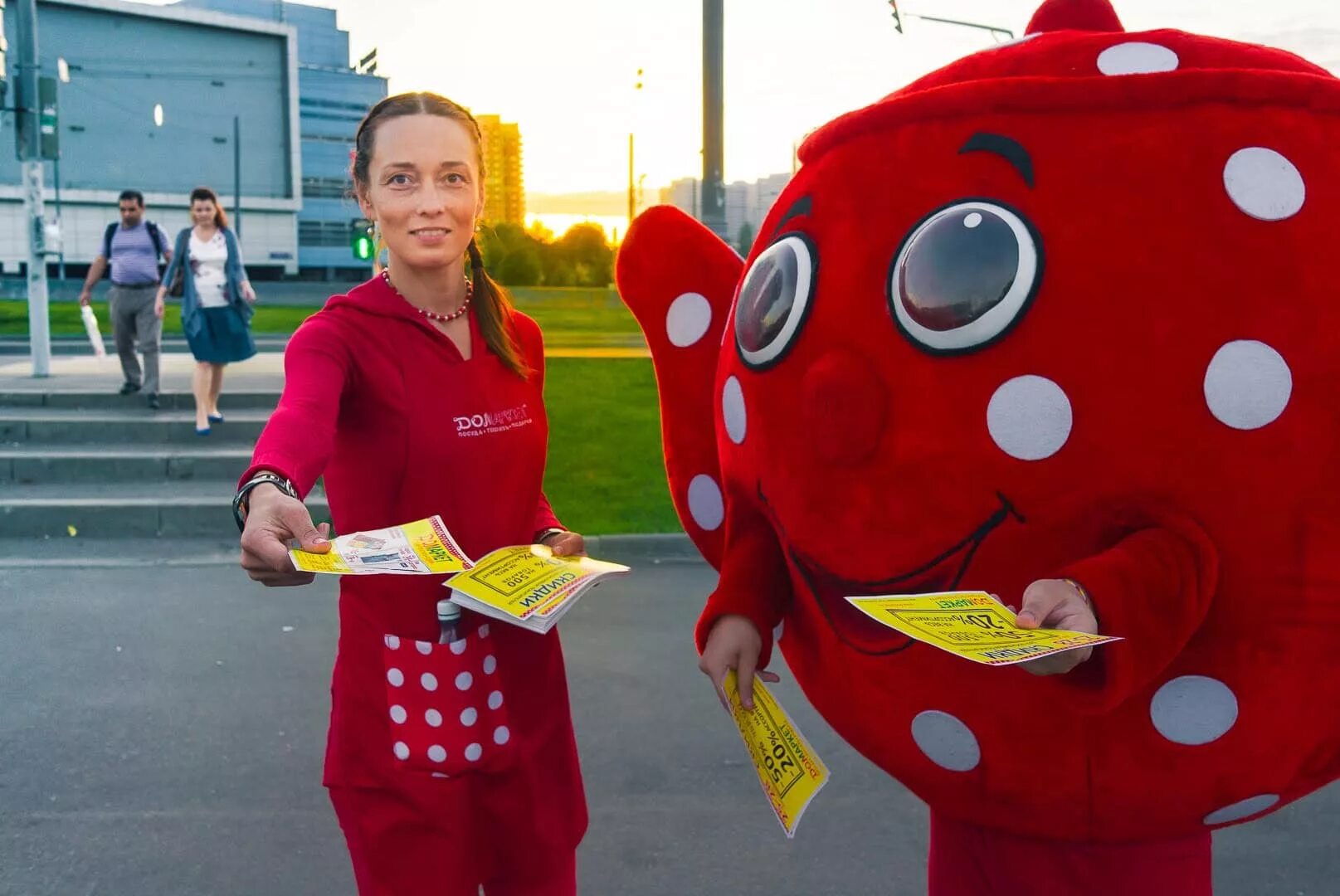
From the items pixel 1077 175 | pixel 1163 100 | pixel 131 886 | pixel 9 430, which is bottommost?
pixel 131 886

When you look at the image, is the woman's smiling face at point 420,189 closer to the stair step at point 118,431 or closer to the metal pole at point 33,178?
the stair step at point 118,431

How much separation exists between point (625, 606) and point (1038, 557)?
175 inches

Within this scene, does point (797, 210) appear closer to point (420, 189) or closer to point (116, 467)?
point (420, 189)

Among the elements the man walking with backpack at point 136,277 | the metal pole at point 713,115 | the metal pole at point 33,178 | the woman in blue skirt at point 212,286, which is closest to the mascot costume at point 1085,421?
the metal pole at point 713,115

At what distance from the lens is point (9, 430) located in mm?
8695

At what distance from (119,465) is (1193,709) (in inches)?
309

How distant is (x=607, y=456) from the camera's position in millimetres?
8750

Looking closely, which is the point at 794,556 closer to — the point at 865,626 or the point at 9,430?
the point at 865,626

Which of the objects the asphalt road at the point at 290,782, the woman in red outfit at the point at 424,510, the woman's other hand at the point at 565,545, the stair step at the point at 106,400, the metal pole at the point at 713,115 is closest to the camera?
the woman in red outfit at the point at 424,510

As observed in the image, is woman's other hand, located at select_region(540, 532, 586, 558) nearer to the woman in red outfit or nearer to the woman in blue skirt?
the woman in red outfit

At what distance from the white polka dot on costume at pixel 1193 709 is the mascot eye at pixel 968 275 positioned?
0.57 meters

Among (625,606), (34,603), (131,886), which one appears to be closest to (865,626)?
(131,886)

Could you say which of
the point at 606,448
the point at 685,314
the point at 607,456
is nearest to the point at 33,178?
the point at 606,448

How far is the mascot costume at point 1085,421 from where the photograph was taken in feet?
5.35
